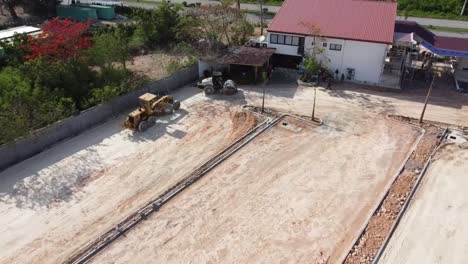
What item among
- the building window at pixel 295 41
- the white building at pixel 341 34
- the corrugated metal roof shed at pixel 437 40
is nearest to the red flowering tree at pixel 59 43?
the white building at pixel 341 34

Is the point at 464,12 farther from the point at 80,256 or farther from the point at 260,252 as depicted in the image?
the point at 80,256

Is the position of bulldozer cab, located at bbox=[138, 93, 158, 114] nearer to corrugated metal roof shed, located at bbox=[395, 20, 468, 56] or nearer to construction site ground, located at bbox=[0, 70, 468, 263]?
construction site ground, located at bbox=[0, 70, 468, 263]

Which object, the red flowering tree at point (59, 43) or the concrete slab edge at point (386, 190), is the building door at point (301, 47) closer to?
the concrete slab edge at point (386, 190)

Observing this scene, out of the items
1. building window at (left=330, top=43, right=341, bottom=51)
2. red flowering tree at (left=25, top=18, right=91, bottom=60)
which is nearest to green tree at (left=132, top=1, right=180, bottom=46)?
red flowering tree at (left=25, top=18, right=91, bottom=60)

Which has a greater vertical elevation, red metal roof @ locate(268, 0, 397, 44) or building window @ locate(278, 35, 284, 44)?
red metal roof @ locate(268, 0, 397, 44)

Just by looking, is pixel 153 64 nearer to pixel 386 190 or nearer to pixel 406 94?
pixel 406 94

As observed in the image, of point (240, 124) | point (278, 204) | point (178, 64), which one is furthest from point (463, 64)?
point (278, 204)
